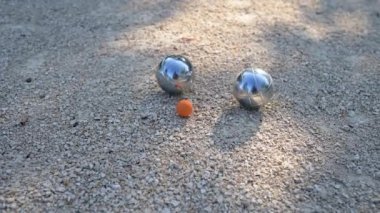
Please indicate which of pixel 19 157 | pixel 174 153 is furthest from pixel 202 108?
pixel 19 157

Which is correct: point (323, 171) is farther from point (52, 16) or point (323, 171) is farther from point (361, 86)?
point (52, 16)

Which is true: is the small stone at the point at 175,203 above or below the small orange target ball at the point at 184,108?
below

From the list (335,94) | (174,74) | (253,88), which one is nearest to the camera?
(253,88)

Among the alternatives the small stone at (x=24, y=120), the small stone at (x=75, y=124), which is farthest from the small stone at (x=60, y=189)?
the small stone at (x=24, y=120)

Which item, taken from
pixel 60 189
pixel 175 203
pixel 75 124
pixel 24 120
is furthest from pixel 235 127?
pixel 24 120

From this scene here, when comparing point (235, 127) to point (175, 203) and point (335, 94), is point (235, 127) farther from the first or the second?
point (335, 94)

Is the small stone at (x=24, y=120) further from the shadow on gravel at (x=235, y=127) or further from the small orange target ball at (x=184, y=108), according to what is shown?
the shadow on gravel at (x=235, y=127)

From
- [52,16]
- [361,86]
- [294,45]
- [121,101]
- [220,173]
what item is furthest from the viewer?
[52,16]
